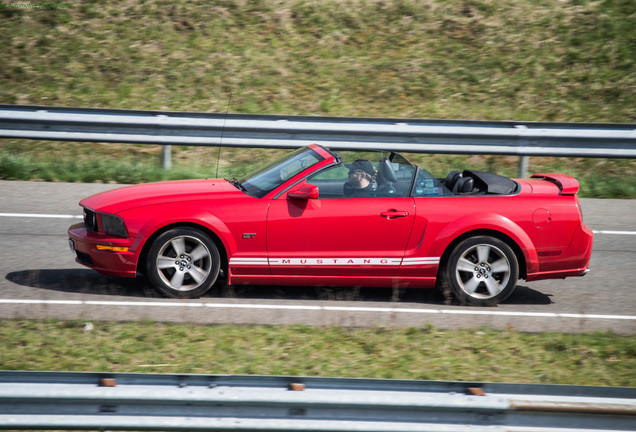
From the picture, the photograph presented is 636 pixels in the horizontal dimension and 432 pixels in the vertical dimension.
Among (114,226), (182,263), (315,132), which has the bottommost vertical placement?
(182,263)

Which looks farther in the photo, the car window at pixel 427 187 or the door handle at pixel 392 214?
the car window at pixel 427 187

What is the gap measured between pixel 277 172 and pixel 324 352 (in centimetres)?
219

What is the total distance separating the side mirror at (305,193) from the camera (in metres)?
6.55

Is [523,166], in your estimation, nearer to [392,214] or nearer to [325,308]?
[392,214]

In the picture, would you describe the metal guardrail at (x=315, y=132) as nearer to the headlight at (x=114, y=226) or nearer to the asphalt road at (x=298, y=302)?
the asphalt road at (x=298, y=302)

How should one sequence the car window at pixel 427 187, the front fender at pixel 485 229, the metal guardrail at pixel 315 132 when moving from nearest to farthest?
the front fender at pixel 485 229 < the car window at pixel 427 187 < the metal guardrail at pixel 315 132

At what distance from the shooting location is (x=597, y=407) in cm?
351

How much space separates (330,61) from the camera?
1549cm

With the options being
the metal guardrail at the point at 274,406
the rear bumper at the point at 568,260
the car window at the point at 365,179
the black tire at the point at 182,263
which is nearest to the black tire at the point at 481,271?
the rear bumper at the point at 568,260

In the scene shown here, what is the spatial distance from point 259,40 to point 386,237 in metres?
10.3

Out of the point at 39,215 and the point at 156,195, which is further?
the point at 39,215

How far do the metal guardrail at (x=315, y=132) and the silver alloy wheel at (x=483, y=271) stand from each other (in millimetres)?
4603

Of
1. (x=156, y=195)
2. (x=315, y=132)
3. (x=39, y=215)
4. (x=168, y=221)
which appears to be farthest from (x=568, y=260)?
(x=39, y=215)

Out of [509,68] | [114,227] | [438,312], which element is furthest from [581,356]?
[509,68]
